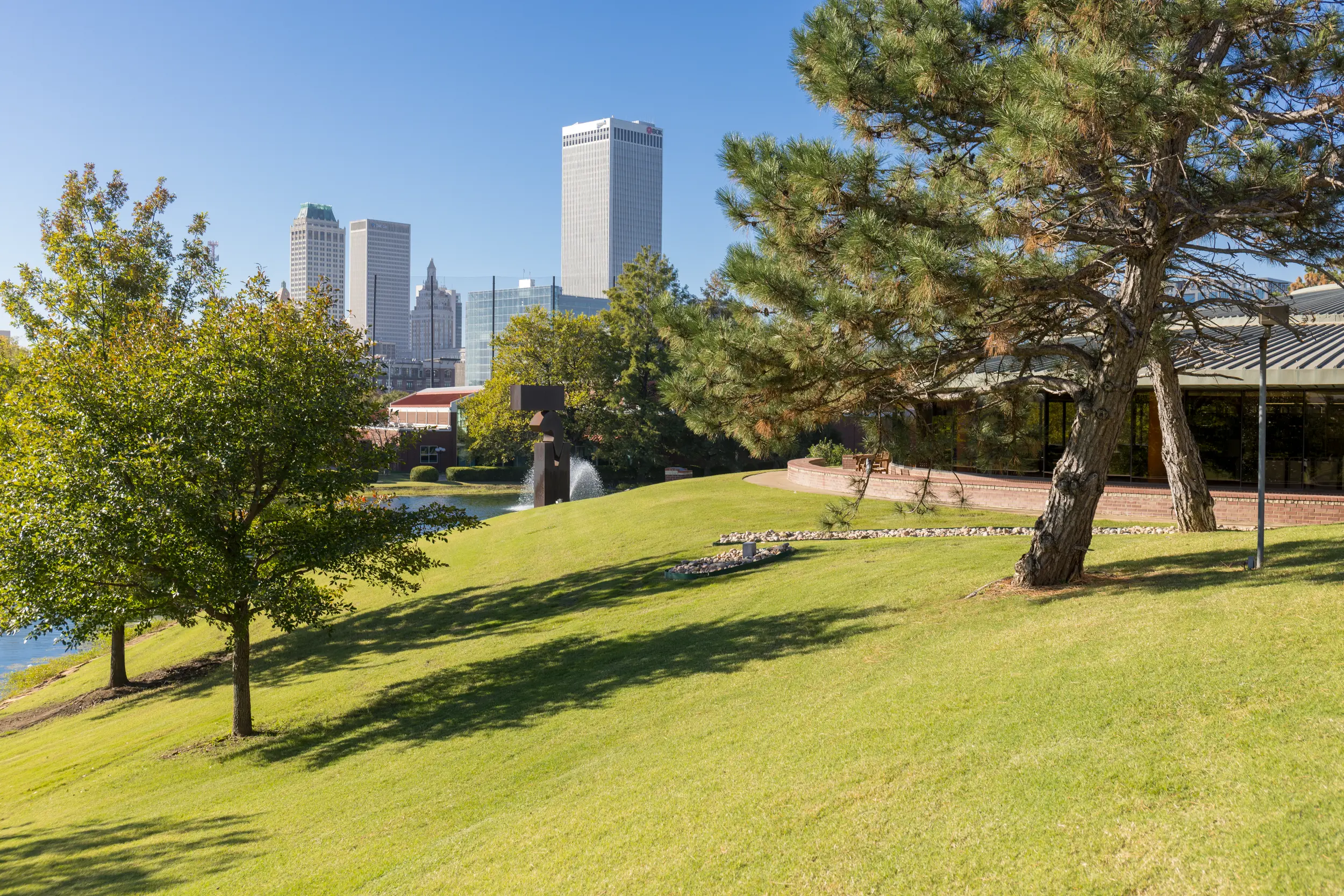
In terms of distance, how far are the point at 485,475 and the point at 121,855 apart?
5085 cm

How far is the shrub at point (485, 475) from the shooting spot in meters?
59.2

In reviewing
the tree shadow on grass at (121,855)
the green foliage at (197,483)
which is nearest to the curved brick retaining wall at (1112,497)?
the green foliage at (197,483)

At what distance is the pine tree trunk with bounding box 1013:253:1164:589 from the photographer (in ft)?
36.6

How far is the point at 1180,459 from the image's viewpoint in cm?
1528

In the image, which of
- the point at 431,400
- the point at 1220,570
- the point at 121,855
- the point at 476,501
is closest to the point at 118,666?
the point at 121,855

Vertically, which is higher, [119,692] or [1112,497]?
[1112,497]

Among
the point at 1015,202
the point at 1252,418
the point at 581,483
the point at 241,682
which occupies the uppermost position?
the point at 1015,202

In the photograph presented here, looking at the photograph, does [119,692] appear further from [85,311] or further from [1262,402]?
[1262,402]

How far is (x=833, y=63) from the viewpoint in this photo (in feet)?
34.7

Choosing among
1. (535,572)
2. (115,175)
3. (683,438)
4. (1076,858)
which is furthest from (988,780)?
(683,438)

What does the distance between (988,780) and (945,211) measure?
5934mm

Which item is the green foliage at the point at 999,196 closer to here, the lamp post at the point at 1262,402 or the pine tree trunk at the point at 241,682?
the lamp post at the point at 1262,402

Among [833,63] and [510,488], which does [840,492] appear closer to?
[833,63]

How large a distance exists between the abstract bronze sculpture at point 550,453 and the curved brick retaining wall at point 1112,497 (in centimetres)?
944
